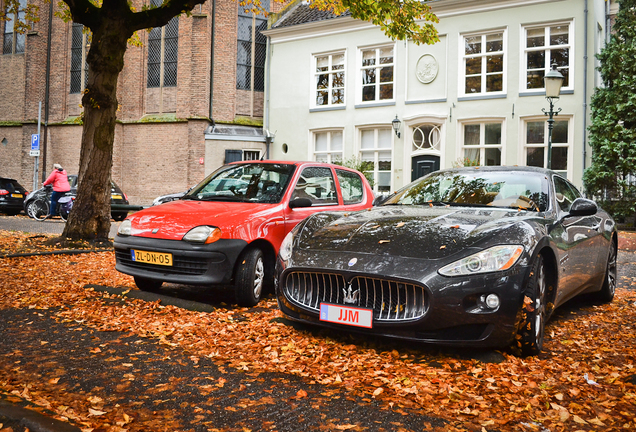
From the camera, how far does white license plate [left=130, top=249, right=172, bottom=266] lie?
5.68m

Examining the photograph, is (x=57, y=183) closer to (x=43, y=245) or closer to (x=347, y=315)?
(x=43, y=245)

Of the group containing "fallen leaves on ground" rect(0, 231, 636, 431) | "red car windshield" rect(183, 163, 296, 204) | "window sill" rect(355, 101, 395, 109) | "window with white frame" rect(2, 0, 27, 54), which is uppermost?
"window with white frame" rect(2, 0, 27, 54)

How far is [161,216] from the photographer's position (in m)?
5.97

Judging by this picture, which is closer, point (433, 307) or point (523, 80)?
point (433, 307)

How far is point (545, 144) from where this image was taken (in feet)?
67.6

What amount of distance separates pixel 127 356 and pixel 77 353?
1.31ft

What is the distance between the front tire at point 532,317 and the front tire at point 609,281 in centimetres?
259

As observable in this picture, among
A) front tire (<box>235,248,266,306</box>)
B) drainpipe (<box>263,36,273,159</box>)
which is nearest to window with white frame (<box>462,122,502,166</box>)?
drainpipe (<box>263,36,273,159</box>)

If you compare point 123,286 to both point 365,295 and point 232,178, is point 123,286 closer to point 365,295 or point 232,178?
point 232,178

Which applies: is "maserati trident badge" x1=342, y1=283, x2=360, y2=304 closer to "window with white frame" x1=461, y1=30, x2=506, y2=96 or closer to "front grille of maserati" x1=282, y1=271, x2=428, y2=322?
"front grille of maserati" x1=282, y1=271, x2=428, y2=322

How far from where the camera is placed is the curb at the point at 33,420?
9.39ft

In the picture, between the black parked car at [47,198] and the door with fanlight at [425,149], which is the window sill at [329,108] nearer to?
the door with fanlight at [425,149]

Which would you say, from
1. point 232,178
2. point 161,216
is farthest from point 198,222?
point 232,178

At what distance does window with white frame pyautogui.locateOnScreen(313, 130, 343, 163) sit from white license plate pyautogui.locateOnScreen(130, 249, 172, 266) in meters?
19.1
